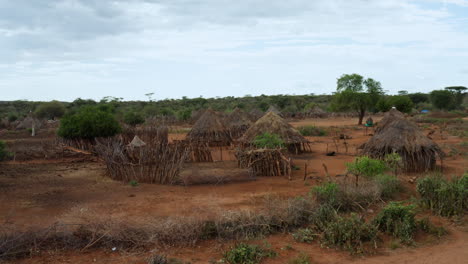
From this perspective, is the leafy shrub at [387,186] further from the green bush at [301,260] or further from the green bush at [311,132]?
the green bush at [311,132]

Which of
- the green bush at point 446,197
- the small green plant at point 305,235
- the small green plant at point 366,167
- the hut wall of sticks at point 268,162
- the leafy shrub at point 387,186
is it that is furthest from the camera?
the hut wall of sticks at point 268,162

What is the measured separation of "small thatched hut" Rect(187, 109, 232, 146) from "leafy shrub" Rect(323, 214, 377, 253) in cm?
1231

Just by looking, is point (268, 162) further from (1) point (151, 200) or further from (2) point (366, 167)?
(1) point (151, 200)

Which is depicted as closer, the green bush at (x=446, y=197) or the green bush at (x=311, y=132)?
the green bush at (x=446, y=197)

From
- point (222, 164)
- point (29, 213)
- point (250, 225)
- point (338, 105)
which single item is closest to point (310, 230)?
point (250, 225)

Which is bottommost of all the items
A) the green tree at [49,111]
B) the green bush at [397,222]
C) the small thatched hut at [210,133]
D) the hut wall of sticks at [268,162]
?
the green bush at [397,222]

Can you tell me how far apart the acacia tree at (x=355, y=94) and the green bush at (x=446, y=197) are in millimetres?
20296

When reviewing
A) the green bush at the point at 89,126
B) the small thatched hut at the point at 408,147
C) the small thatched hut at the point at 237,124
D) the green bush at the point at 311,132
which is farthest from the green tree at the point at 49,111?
the small thatched hut at the point at 408,147

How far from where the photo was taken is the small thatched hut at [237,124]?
807 inches

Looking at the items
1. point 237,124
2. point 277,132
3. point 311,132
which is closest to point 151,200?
point 277,132

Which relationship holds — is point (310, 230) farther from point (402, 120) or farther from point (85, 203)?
point (402, 120)

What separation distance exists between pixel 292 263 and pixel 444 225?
3412mm

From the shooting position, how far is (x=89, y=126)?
15.2 m

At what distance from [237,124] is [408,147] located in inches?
461
